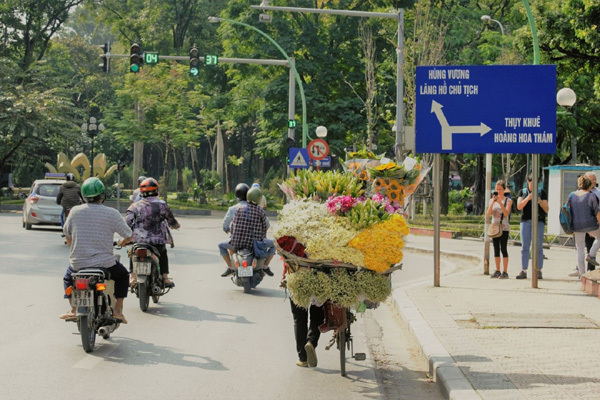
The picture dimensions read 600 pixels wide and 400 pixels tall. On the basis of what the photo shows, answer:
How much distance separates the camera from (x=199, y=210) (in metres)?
48.5

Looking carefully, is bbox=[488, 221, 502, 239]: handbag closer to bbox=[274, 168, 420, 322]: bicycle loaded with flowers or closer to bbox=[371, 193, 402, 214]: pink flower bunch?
bbox=[371, 193, 402, 214]: pink flower bunch

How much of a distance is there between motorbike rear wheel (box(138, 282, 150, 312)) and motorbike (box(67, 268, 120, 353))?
8.58 ft

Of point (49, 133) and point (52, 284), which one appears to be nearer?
point (52, 284)

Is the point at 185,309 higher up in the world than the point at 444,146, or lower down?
lower down

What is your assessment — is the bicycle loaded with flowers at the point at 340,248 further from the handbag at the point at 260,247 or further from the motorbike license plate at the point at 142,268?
the handbag at the point at 260,247

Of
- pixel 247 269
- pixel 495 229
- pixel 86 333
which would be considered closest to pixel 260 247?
pixel 247 269

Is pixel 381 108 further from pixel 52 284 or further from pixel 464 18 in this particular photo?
pixel 52 284

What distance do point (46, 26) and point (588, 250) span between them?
155ft

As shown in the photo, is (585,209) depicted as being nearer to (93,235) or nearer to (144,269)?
(144,269)

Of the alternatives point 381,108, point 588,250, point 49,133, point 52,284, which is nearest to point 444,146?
point 588,250

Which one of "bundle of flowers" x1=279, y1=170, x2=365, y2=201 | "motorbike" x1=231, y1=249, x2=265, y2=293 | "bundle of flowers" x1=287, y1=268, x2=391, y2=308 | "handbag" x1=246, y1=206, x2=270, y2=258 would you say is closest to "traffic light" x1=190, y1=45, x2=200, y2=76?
"motorbike" x1=231, y1=249, x2=265, y2=293

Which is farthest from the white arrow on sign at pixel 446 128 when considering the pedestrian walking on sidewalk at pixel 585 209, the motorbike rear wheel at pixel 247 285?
the motorbike rear wheel at pixel 247 285

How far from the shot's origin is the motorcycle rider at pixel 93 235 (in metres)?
9.55

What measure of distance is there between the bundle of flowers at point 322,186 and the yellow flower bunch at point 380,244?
0.54 m
